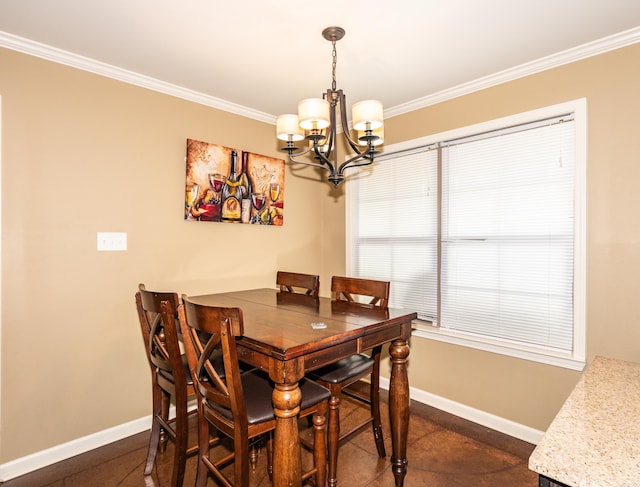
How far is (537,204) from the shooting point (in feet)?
7.55

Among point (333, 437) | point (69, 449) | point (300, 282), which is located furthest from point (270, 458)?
point (69, 449)

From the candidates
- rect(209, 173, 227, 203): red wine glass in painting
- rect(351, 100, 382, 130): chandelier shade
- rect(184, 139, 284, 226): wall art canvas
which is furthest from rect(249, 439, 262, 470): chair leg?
rect(351, 100, 382, 130): chandelier shade

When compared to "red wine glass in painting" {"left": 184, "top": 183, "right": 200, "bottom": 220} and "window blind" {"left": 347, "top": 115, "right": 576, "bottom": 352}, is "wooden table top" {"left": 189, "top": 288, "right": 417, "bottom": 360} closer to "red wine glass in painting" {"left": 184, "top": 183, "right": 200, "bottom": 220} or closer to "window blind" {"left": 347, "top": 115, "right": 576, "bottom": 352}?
"red wine glass in painting" {"left": 184, "top": 183, "right": 200, "bottom": 220}

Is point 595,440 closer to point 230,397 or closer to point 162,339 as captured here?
point 230,397

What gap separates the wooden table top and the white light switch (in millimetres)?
614

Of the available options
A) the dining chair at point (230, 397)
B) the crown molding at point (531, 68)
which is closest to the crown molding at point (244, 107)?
the crown molding at point (531, 68)

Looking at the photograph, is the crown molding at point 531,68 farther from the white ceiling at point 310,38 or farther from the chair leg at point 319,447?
the chair leg at point 319,447

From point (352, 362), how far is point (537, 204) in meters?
1.57

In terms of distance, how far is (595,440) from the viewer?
0.97 meters

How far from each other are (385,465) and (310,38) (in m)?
2.47

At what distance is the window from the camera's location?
218cm

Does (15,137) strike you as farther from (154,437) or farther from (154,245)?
(154,437)

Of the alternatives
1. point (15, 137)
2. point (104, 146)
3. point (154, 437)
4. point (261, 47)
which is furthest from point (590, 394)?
point (15, 137)

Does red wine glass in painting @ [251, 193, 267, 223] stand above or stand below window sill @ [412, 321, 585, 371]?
above
